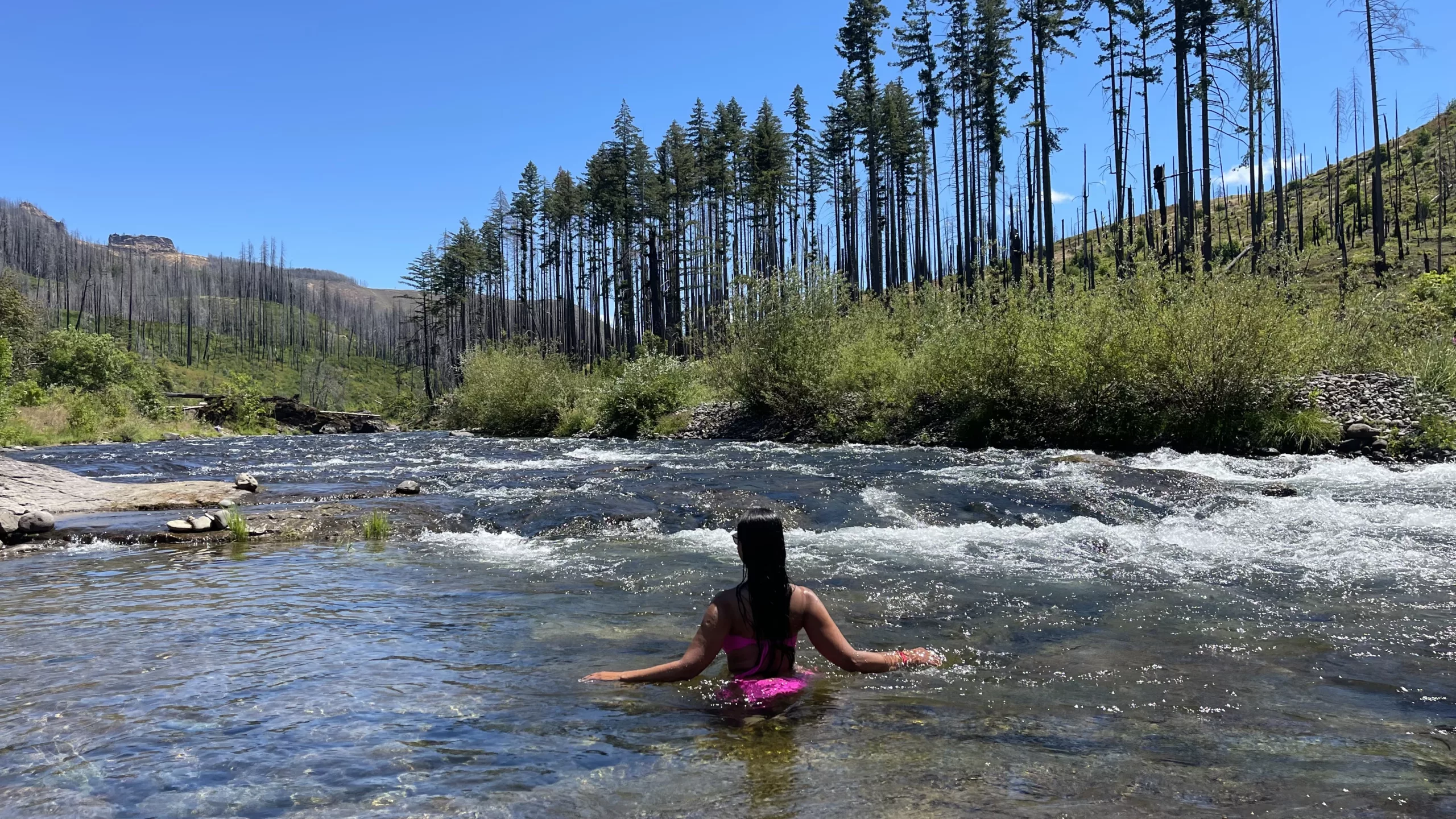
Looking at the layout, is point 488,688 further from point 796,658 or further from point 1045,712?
point 1045,712

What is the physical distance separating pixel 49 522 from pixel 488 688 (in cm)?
943

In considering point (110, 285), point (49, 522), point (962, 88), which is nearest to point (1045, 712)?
point (49, 522)

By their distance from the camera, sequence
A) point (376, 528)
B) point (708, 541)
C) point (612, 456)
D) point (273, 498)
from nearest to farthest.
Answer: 1. point (708, 541)
2. point (376, 528)
3. point (273, 498)
4. point (612, 456)

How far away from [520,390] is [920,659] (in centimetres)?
3599

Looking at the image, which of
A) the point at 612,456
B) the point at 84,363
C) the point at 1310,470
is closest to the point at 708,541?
the point at 1310,470

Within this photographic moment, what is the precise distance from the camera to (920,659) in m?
5.18

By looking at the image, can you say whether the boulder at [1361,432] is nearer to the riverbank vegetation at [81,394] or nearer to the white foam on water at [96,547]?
the white foam on water at [96,547]

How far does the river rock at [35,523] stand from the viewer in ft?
33.0

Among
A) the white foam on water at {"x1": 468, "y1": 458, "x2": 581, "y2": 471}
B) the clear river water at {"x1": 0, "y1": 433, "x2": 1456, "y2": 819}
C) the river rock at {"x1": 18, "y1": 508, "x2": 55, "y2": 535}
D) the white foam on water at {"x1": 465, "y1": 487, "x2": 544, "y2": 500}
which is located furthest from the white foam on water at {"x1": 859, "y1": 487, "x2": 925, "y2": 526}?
the river rock at {"x1": 18, "y1": 508, "x2": 55, "y2": 535}

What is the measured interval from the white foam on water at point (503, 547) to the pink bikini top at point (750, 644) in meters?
4.23

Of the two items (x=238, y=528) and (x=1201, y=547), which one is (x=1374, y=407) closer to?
(x=1201, y=547)

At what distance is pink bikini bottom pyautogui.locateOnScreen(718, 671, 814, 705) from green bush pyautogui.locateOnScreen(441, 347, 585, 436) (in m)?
33.5

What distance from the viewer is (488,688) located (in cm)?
473

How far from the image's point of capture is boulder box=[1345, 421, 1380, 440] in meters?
15.8
